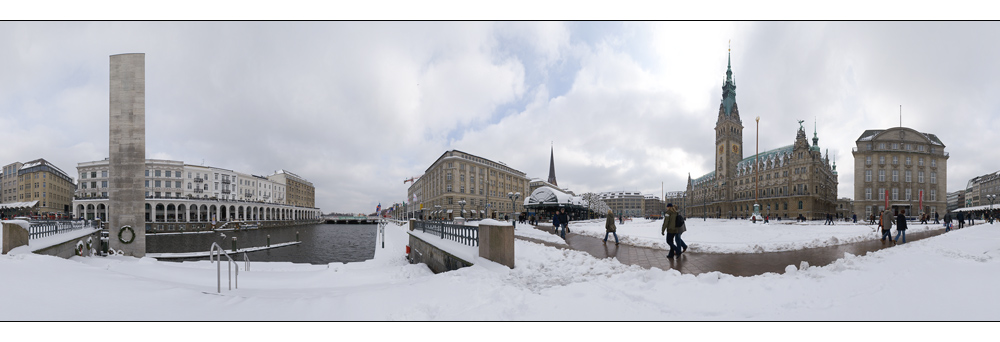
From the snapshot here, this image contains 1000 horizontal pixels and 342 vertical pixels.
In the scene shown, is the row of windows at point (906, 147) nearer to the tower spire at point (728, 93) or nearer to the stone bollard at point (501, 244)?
the tower spire at point (728, 93)

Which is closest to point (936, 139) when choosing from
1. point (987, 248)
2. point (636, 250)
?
point (987, 248)

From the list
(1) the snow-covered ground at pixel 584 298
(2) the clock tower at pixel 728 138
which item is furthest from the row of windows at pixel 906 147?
(1) the snow-covered ground at pixel 584 298

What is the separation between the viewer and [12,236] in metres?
11.2

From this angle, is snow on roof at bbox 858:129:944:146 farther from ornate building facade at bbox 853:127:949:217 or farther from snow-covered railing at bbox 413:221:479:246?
snow-covered railing at bbox 413:221:479:246

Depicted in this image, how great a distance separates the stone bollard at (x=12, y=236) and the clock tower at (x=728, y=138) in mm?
113209

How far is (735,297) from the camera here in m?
5.23

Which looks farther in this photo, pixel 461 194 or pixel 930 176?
pixel 461 194

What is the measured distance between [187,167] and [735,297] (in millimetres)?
110290

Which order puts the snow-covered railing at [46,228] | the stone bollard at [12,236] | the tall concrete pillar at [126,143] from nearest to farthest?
the stone bollard at [12,236] < the snow-covered railing at [46,228] < the tall concrete pillar at [126,143]

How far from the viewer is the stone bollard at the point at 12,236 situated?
1083cm

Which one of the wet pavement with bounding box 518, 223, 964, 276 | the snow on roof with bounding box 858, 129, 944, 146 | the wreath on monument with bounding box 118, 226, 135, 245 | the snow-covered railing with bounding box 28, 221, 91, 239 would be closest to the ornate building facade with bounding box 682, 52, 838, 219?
the snow on roof with bounding box 858, 129, 944, 146

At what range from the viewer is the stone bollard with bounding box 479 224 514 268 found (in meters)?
8.14

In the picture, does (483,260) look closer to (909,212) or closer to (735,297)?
(735,297)

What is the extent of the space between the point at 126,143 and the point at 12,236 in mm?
8217
